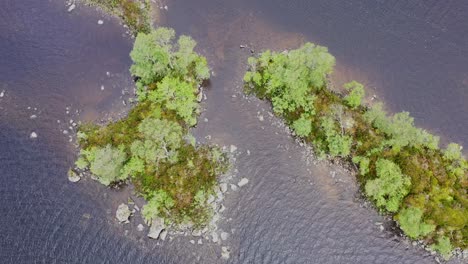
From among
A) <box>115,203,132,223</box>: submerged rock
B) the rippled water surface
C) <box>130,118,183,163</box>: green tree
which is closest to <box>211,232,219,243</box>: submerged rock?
the rippled water surface

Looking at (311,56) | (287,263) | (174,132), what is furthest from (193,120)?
(287,263)

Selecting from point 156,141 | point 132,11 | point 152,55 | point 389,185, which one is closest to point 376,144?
point 389,185

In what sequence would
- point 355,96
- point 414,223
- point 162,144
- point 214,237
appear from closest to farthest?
1. point 414,223
2. point 214,237
3. point 162,144
4. point 355,96

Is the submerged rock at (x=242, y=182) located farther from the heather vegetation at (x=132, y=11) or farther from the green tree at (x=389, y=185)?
the heather vegetation at (x=132, y=11)

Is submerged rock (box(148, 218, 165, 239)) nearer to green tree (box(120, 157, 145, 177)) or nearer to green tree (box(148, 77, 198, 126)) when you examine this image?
green tree (box(120, 157, 145, 177))

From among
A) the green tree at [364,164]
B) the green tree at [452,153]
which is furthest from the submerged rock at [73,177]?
the green tree at [452,153]

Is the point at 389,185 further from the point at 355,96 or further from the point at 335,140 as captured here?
the point at 355,96

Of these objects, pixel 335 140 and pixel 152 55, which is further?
pixel 152 55
